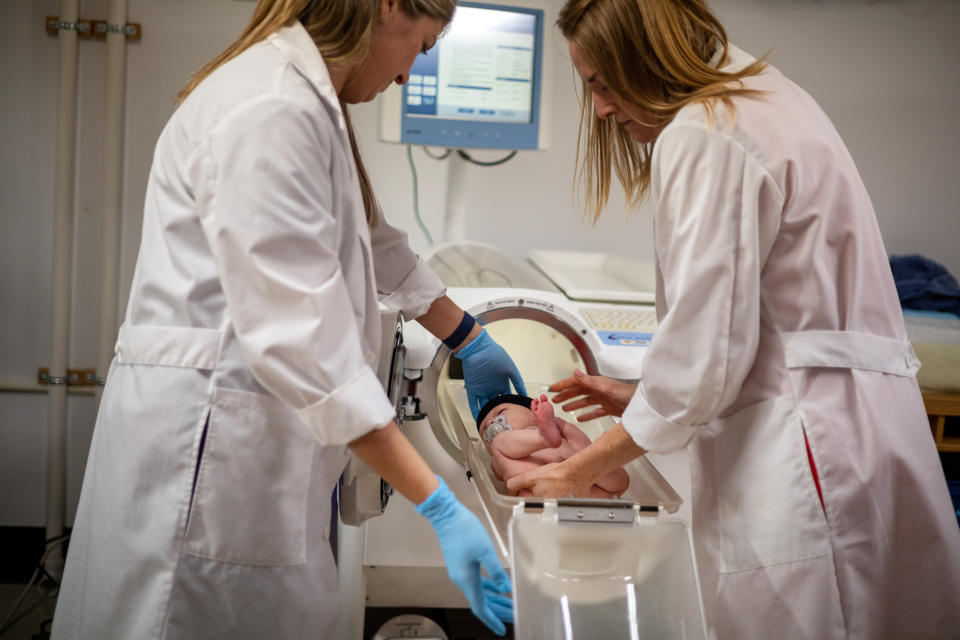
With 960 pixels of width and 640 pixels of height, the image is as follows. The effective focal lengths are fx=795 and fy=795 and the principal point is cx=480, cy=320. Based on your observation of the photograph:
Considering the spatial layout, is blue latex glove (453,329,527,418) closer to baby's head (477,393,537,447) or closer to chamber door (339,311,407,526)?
baby's head (477,393,537,447)

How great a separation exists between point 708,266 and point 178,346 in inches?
28.7

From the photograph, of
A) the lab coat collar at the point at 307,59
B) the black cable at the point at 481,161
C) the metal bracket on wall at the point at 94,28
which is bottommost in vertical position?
the lab coat collar at the point at 307,59

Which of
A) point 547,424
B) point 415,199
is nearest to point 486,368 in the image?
point 547,424

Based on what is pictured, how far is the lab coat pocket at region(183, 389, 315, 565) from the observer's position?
3.53 ft

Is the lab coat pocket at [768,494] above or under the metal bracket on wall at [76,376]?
above

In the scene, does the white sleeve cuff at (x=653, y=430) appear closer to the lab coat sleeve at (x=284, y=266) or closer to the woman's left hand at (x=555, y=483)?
the woman's left hand at (x=555, y=483)

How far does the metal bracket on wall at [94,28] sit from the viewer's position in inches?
97.3

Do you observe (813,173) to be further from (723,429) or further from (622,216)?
(622,216)

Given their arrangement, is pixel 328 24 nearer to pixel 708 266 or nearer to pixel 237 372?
pixel 237 372

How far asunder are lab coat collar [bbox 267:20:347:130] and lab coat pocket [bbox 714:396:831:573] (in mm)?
741

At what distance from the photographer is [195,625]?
110 cm

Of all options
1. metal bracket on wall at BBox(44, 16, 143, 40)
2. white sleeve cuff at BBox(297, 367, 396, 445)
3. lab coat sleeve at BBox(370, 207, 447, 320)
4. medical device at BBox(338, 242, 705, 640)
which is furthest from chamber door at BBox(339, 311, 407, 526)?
metal bracket on wall at BBox(44, 16, 143, 40)

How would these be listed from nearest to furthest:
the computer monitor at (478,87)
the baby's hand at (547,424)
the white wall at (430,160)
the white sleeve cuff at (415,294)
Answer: the baby's hand at (547,424), the white sleeve cuff at (415,294), the computer monitor at (478,87), the white wall at (430,160)

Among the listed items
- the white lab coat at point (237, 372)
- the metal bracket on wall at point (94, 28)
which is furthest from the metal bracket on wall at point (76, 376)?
the white lab coat at point (237, 372)
